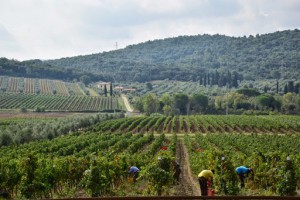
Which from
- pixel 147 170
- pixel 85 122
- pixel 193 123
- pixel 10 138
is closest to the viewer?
pixel 147 170

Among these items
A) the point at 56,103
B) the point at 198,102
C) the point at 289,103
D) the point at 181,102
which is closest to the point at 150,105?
the point at 181,102

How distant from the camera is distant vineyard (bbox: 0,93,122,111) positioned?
144 metres

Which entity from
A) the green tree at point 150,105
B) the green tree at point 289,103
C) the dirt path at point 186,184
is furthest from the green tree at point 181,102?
the dirt path at point 186,184

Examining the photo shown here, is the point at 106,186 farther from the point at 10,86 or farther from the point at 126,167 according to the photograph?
the point at 10,86

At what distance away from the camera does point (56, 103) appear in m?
153

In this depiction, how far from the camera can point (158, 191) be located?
2531cm

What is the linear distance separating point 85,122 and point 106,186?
239ft

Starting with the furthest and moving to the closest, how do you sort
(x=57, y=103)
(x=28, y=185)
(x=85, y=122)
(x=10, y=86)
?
Answer: (x=10, y=86)
(x=57, y=103)
(x=85, y=122)
(x=28, y=185)

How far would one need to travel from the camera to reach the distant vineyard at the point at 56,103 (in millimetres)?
143875

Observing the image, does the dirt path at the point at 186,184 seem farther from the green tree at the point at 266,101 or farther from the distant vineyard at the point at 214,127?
the green tree at the point at 266,101

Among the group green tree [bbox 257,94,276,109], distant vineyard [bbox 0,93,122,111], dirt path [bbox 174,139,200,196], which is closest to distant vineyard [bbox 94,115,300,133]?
dirt path [bbox 174,139,200,196]

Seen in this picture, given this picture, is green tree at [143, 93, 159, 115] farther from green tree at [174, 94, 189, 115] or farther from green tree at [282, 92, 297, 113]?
green tree at [282, 92, 297, 113]

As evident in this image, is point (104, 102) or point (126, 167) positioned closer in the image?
point (126, 167)

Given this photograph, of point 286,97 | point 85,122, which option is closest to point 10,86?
point 85,122
